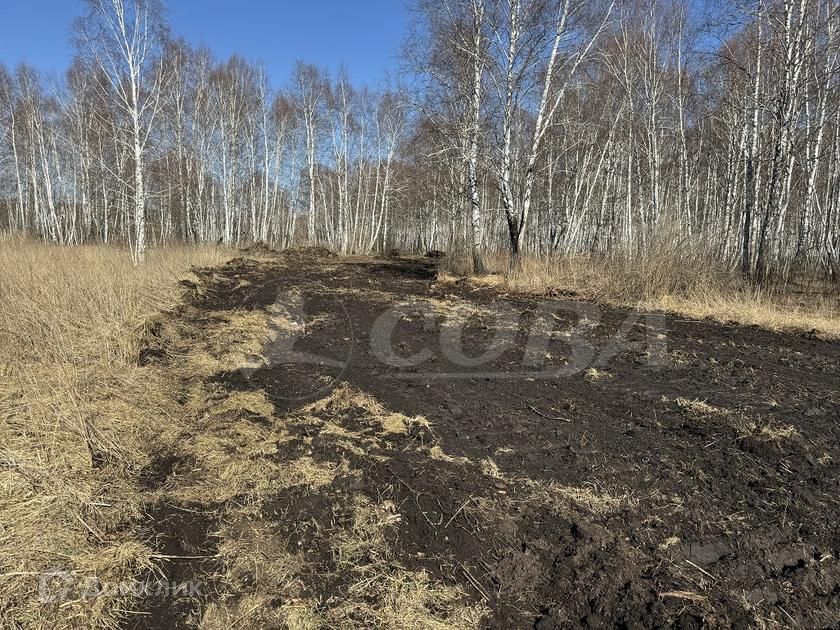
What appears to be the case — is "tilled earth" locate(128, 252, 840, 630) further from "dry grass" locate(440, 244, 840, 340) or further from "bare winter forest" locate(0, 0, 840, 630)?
"dry grass" locate(440, 244, 840, 340)

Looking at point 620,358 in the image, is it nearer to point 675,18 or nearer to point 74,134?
point 675,18

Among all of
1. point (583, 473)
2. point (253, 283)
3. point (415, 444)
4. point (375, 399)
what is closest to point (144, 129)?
point (253, 283)

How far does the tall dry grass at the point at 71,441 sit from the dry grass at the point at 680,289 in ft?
23.4

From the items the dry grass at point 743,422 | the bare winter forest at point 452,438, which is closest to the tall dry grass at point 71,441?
the bare winter forest at point 452,438

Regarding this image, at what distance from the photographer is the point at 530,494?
253 centimetres

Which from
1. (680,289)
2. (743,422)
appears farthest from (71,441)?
(680,289)

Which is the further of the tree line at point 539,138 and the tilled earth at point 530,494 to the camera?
the tree line at point 539,138

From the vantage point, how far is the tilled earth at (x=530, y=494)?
180 centimetres

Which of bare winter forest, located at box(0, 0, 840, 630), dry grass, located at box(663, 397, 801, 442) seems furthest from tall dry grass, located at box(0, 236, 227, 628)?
dry grass, located at box(663, 397, 801, 442)

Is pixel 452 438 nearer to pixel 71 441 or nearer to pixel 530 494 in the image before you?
pixel 530 494

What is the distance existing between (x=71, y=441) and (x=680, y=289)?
914 cm

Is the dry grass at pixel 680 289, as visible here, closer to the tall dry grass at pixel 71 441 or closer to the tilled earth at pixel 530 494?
the tilled earth at pixel 530 494

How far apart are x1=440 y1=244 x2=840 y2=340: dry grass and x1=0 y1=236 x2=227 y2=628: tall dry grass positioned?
7.15 meters

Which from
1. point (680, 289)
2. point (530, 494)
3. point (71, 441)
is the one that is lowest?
point (530, 494)
